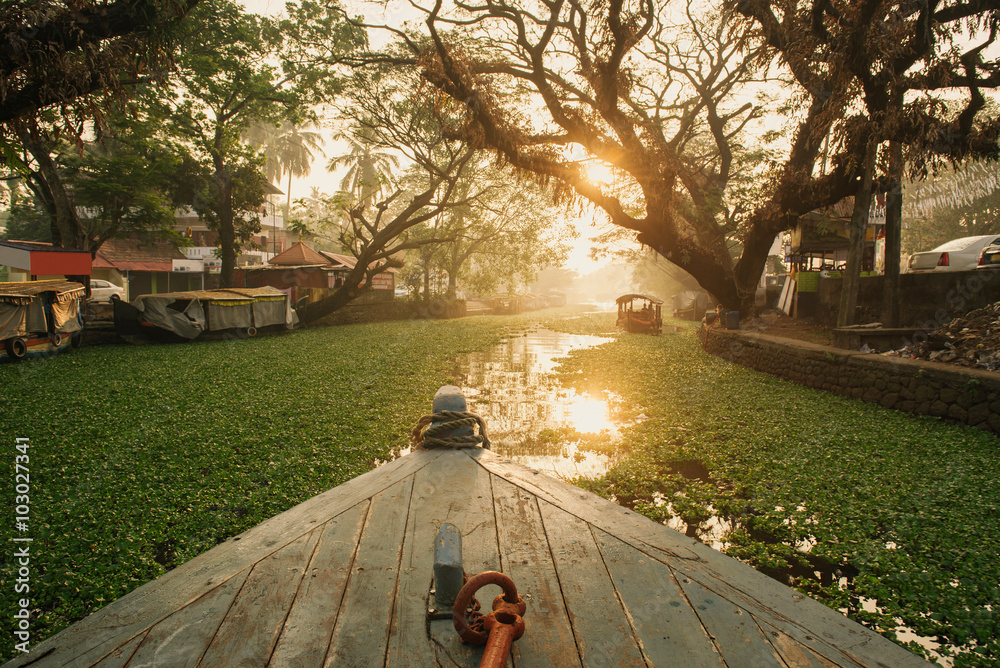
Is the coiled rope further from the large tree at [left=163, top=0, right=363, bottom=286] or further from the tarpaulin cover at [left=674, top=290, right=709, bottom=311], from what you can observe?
the tarpaulin cover at [left=674, top=290, right=709, bottom=311]

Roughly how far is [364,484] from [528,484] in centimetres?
80

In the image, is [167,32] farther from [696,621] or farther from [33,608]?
[696,621]

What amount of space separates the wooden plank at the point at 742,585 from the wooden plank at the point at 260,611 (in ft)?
3.31

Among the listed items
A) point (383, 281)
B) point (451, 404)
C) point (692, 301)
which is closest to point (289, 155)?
point (383, 281)

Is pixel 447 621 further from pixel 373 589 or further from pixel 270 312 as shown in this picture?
pixel 270 312

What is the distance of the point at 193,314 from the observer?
51.4ft

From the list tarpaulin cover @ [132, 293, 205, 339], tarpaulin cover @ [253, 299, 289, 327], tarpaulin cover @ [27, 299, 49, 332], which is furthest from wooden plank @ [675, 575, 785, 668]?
tarpaulin cover @ [253, 299, 289, 327]

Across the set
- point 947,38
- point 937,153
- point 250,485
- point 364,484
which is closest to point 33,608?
point 250,485

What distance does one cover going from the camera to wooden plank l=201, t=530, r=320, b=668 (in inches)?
53.4

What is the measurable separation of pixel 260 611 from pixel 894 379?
8987 mm

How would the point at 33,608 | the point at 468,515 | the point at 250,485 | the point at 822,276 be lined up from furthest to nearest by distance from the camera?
the point at 822,276 < the point at 250,485 < the point at 33,608 < the point at 468,515

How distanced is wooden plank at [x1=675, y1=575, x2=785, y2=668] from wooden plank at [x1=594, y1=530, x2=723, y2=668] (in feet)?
0.08

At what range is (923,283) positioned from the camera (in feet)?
36.6

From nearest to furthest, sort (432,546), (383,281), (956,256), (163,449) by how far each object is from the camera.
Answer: (432,546) < (163,449) < (956,256) < (383,281)
